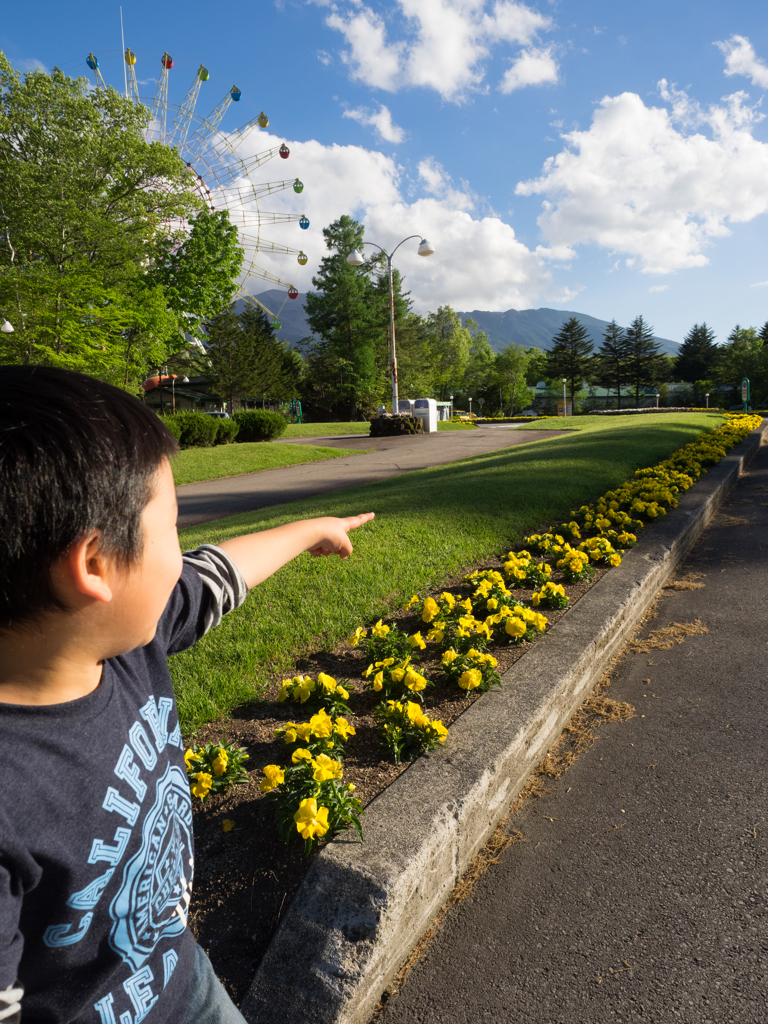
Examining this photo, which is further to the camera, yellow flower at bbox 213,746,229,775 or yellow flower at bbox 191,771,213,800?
yellow flower at bbox 213,746,229,775

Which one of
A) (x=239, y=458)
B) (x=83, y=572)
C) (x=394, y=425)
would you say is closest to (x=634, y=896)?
(x=83, y=572)

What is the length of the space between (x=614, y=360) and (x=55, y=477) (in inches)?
3525

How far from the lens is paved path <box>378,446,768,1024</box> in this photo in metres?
1.58

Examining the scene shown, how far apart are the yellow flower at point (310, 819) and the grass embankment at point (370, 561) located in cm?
104

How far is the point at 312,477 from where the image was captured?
555 inches

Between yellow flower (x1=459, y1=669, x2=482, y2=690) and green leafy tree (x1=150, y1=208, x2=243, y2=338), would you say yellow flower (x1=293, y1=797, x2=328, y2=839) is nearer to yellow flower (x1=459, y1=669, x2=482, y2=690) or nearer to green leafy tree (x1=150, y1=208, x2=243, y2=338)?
yellow flower (x1=459, y1=669, x2=482, y2=690)

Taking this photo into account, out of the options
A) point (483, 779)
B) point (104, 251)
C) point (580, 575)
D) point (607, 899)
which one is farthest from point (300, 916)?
point (104, 251)

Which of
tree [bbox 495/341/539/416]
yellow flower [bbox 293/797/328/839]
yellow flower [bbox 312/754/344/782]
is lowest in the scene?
yellow flower [bbox 293/797/328/839]

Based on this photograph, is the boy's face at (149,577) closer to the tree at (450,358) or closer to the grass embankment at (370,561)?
the grass embankment at (370,561)

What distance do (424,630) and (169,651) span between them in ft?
7.86

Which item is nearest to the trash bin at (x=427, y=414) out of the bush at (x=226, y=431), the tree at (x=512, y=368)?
the bush at (x=226, y=431)

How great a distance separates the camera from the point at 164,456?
0.93 m

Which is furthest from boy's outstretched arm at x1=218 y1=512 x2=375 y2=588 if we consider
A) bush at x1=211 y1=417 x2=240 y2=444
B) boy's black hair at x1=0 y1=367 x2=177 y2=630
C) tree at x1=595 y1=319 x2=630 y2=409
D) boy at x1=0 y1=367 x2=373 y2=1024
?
tree at x1=595 y1=319 x2=630 y2=409

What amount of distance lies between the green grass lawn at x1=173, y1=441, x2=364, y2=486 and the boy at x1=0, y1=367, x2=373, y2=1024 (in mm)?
13852
